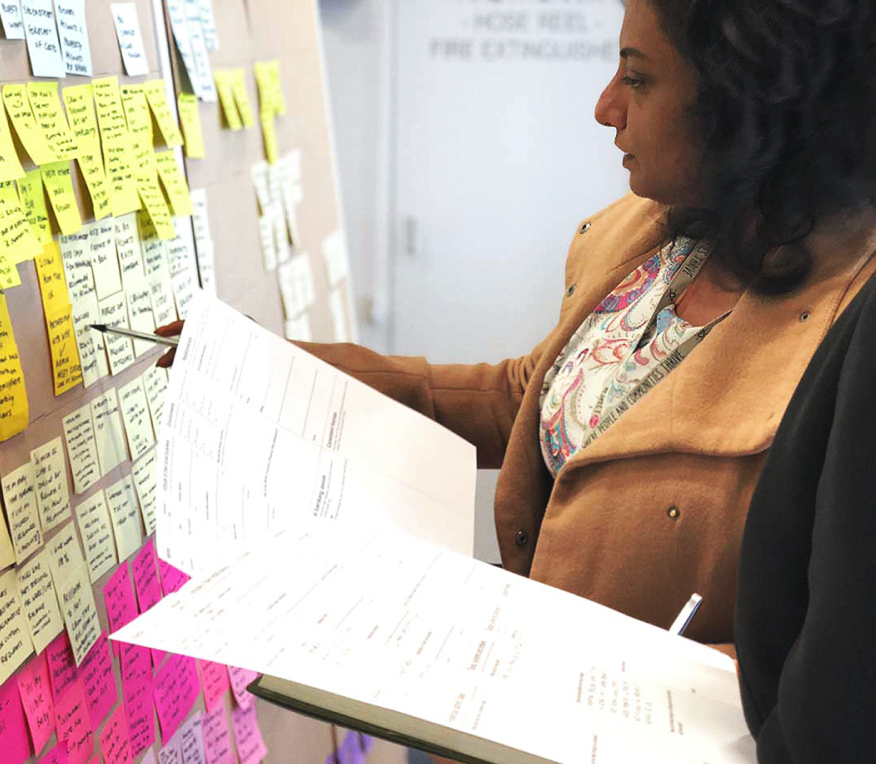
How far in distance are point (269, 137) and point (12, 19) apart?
72cm

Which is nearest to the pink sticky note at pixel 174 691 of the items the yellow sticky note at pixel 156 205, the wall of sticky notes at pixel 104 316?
the wall of sticky notes at pixel 104 316

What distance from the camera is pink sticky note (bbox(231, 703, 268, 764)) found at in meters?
1.26

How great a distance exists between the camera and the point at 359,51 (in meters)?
3.02

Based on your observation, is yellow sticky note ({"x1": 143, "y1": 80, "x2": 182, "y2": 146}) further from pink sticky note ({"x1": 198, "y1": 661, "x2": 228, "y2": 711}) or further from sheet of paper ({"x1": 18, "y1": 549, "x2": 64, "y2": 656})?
pink sticky note ({"x1": 198, "y1": 661, "x2": 228, "y2": 711})

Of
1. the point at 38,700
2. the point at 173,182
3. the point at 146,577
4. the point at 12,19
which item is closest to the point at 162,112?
the point at 173,182

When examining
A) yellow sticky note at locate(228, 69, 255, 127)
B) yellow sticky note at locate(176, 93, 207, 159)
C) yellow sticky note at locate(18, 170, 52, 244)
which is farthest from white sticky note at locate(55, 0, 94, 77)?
yellow sticky note at locate(228, 69, 255, 127)

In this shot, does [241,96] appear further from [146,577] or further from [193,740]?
[193,740]

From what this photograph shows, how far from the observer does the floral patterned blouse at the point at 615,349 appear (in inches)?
37.2

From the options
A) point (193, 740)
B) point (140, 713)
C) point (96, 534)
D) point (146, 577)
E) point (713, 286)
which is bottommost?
point (193, 740)

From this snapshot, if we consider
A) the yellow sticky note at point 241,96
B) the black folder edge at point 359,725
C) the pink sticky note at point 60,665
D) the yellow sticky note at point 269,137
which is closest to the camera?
the black folder edge at point 359,725

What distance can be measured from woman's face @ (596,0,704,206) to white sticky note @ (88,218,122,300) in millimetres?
485

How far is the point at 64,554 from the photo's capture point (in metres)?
0.85

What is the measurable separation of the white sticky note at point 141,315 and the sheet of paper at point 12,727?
1.15ft

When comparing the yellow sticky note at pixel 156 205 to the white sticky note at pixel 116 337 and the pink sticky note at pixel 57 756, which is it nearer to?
the white sticky note at pixel 116 337
